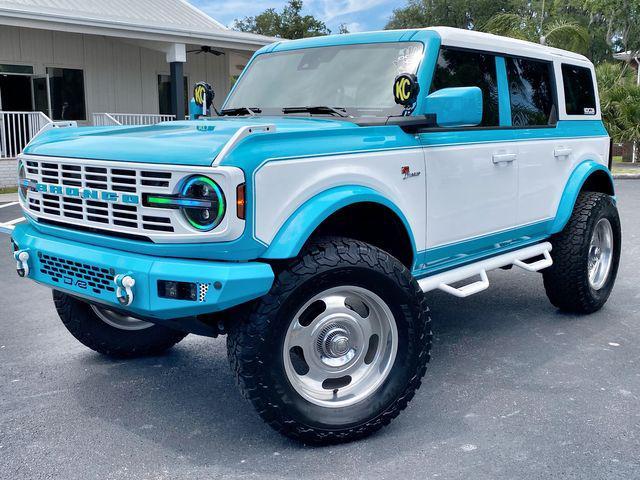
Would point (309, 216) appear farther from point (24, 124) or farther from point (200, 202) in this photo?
point (24, 124)

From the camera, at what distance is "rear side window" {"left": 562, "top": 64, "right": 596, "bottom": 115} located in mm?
5539

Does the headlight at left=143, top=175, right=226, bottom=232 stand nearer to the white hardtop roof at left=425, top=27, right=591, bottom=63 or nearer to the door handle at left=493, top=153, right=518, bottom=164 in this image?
the white hardtop roof at left=425, top=27, right=591, bottom=63

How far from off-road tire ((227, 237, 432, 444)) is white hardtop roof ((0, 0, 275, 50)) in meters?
14.5

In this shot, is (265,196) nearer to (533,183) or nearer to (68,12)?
(533,183)

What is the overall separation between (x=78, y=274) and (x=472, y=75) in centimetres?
269

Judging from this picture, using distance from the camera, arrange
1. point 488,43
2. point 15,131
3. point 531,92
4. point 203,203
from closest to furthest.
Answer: point 203,203 < point 488,43 < point 531,92 < point 15,131

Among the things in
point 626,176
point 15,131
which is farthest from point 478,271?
point 626,176

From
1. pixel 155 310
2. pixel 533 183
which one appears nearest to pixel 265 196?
pixel 155 310

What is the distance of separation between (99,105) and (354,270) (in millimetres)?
18277

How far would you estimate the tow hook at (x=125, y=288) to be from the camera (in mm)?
3037

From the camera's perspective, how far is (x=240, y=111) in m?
4.69

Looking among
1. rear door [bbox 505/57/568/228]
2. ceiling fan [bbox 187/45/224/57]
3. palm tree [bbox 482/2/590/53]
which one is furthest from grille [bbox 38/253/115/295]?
palm tree [bbox 482/2/590/53]

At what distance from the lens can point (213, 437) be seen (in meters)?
3.51

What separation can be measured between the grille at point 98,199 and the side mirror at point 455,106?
1472mm
